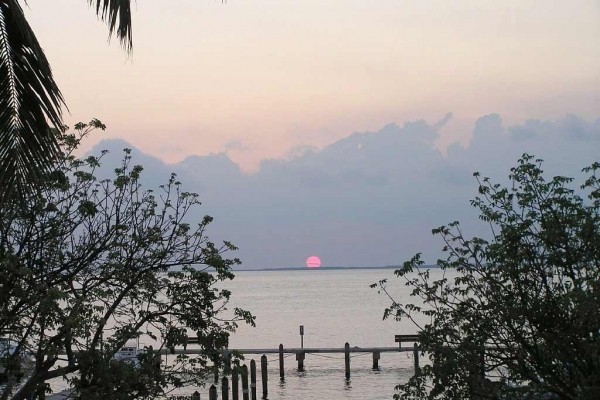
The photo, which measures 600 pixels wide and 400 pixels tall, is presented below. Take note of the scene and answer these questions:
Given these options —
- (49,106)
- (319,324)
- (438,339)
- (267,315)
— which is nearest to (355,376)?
(438,339)

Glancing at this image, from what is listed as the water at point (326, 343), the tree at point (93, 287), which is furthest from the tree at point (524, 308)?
the water at point (326, 343)

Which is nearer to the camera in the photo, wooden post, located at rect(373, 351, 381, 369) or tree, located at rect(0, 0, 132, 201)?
tree, located at rect(0, 0, 132, 201)

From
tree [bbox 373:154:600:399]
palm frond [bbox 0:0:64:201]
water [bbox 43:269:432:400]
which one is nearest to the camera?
palm frond [bbox 0:0:64:201]

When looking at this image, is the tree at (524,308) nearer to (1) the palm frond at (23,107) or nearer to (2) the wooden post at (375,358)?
(1) the palm frond at (23,107)

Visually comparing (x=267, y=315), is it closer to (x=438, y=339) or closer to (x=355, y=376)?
(x=355, y=376)

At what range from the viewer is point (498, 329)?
14.1 meters

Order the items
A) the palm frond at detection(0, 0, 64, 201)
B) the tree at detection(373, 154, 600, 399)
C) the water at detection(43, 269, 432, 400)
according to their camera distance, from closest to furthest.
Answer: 1. the palm frond at detection(0, 0, 64, 201)
2. the tree at detection(373, 154, 600, 399)
3. the water at detection(43, 269, 432, 400)

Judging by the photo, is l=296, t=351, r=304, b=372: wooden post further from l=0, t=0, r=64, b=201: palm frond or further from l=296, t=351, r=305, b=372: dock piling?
l=0, t=0, r=64, b=201: palm frond

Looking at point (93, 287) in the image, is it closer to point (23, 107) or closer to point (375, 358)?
point (23, 107)

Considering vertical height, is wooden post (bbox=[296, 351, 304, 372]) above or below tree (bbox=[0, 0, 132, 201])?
below

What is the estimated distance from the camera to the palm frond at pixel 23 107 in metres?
8.24

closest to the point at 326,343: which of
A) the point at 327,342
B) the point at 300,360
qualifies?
the point at 327,342

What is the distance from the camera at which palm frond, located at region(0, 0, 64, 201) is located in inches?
324

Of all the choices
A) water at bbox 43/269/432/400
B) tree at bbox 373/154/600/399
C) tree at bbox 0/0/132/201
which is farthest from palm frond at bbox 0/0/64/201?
water at bbox 43/269/432/400
